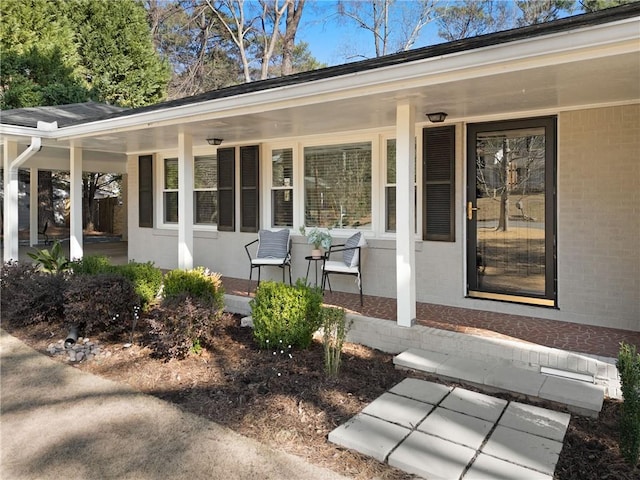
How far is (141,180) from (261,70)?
1051 cm

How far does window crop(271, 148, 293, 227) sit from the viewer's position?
6.75 meters

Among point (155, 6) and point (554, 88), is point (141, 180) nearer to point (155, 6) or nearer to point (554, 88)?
point (554, 88)

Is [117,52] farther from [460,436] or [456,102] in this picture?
[460,436]

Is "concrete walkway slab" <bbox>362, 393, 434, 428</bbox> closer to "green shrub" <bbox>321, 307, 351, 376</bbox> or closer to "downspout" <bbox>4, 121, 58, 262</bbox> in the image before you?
"green shrub" <bbox>321, 307, 351, 376</bbox>

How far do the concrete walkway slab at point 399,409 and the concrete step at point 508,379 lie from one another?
22.2 inches

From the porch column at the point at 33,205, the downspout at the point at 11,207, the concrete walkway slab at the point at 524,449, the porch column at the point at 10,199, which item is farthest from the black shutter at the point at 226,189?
the porch column at the point at 33,205

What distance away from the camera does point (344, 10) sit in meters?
16.6

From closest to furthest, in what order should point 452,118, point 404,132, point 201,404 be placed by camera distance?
point 201,404 → point 404,132 → point 452,118

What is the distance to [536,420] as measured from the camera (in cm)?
283

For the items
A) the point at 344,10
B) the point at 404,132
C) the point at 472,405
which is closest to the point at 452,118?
the point at 404,132

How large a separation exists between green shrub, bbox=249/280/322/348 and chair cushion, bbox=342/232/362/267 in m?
1.25

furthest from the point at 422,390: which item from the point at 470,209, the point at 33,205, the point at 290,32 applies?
the point at 290,32

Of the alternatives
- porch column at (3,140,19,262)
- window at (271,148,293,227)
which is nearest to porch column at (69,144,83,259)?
porch column at (3,140,19,262)

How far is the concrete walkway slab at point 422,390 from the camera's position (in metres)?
3.16
